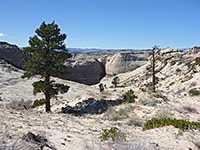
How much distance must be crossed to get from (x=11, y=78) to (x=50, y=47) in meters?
15.6

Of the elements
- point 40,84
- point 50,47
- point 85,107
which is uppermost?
point 50,47

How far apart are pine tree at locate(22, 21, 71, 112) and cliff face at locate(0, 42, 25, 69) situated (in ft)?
99.2

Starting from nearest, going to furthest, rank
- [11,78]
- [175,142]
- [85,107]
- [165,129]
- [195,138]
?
[175,142] < [195,138] < [165,129] < [85,107] < [11,78]

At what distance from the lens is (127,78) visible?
140 feet

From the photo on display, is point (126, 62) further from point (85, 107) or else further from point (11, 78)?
point (85, 107)

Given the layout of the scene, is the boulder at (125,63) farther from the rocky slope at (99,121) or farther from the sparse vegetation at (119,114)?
the sparse vegetation at (119,114)

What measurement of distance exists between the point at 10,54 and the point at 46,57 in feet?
105

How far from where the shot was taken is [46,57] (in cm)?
1162

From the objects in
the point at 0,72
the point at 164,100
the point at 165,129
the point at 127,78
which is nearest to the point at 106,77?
the point at 127,78

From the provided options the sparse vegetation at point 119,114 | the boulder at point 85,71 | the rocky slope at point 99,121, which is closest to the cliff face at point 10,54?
the boulder at point 85,71

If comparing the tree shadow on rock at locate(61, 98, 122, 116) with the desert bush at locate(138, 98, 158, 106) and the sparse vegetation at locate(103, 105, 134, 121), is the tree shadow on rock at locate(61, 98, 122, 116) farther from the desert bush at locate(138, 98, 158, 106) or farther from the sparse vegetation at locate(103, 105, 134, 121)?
the desert bush at locate(138, 98, 158, 106)

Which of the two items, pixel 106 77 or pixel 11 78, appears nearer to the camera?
pixel 11 78

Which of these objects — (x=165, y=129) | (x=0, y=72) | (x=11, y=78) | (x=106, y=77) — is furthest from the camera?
(x=106, y=77)

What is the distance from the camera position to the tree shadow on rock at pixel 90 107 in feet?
38.0
